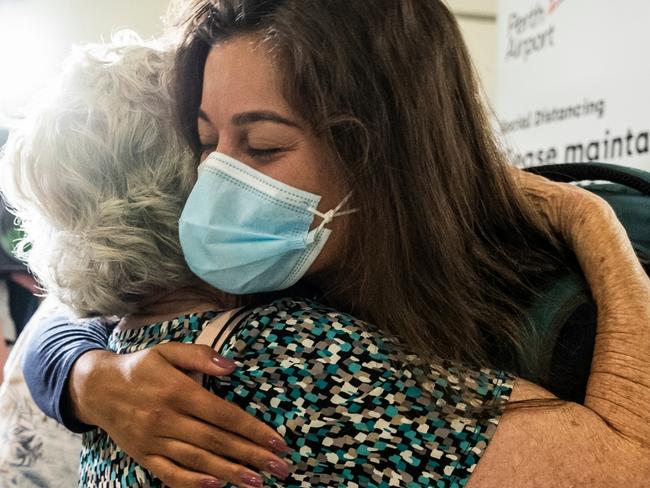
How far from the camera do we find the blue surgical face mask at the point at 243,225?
3.37 ft

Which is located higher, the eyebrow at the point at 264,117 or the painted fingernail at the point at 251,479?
the eyebrow at the point at 264,117

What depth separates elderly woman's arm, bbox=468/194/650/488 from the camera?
0.86 meters

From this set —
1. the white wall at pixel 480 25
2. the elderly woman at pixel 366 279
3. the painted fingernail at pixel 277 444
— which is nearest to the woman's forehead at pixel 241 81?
the elderly woman at pixel 366 279

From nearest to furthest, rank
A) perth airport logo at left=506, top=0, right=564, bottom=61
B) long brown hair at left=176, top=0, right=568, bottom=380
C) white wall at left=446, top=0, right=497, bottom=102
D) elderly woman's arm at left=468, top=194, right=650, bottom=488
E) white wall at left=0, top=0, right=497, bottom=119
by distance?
elderly woman's arm at left=468, top=194, right=650, bottom=488, long brown hair at left=176, top=0, right=568, bottom=380, perth airport logo at left=506, top=0, right=564, bottom=61, white wall at left=0, top=0, right=497, bottom=119, white wall at left=446, top=0, right=497, bottom=102

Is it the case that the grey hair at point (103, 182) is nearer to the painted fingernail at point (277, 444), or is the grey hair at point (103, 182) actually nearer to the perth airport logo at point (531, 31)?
the painted fingernail at point (277, 444)

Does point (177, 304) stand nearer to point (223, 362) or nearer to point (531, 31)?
point (223, 362)

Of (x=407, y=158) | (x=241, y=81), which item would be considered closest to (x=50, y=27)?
(x=241, y=81)

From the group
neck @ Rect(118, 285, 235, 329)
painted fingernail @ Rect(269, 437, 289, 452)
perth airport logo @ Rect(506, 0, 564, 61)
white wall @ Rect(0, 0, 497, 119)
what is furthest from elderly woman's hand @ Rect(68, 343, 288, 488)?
white wall @ Rect(0, 0, 497, 119)

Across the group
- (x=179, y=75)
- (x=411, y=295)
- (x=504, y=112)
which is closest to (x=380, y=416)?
(x=411, y=295)

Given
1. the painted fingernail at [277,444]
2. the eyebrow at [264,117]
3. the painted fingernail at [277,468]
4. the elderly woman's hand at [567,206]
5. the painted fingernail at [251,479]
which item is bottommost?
the painted fingernail at [251,479]

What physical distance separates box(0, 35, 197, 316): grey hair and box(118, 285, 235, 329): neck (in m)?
0.01

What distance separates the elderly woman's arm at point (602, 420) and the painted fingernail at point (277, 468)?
212 mm

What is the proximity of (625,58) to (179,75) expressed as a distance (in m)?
1.00

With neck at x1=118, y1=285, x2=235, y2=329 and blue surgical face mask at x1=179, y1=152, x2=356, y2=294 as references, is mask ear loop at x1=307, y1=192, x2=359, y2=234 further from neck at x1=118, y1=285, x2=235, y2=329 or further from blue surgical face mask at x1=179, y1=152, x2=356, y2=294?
neck at x1=118, y1=285, x2=235, y2=329
